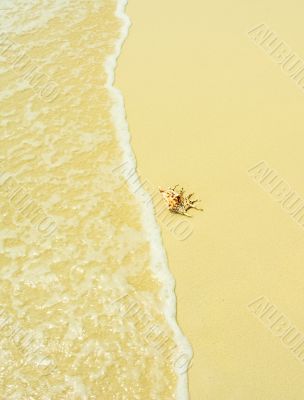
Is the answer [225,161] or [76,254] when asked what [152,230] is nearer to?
[76,254]

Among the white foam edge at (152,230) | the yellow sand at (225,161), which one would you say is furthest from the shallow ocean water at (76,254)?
the yellow sand at (225,161)

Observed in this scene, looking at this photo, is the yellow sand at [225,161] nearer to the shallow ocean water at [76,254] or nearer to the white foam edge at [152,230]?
the white foam edge at [152,230]

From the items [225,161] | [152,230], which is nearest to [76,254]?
[152,230]

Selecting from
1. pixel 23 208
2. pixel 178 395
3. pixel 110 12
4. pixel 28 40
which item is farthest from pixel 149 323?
pixel 110 12

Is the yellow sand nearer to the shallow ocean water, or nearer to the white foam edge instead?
the white foam edge

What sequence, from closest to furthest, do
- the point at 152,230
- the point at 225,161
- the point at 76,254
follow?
the point at 76,254 < the point at 152,230 < the point at 225,161
